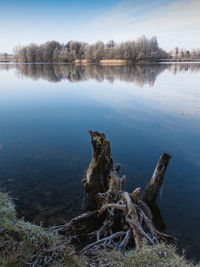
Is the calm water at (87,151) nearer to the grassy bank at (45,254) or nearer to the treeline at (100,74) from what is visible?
the grassy bank at (45,254)

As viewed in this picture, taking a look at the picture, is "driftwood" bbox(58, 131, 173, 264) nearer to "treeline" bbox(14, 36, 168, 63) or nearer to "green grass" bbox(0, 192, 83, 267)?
"green grass" bbox(0, 192, 83, 267)

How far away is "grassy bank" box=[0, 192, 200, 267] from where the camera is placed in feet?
11.9

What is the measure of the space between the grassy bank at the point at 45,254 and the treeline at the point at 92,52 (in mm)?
163214

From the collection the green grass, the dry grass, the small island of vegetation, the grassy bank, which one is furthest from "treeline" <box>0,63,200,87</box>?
the small island of vegetation

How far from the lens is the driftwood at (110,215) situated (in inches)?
224

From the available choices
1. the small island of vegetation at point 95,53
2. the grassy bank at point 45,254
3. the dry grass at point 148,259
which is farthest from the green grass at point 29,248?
the small island of vegetation at point 95,53

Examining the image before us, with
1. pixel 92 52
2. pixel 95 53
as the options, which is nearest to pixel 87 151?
pixel 95 53

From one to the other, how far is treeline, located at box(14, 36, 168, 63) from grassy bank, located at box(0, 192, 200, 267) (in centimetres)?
16321

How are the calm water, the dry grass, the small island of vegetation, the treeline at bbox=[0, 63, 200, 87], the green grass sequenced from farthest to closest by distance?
1. the small island of vegetation
2. the treeline at bbox=[0, 63, 200, 87]
3. the calm water
4. the dry grass
5. the green grass

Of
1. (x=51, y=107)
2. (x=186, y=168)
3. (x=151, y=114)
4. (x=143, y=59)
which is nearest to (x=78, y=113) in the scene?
(x=51, y=107)

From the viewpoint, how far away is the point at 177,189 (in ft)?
31.2

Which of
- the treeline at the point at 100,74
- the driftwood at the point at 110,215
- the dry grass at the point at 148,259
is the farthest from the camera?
the treeline at the point at 100,74

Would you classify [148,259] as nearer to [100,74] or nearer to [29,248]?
[29,248]

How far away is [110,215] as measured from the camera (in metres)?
6.77
